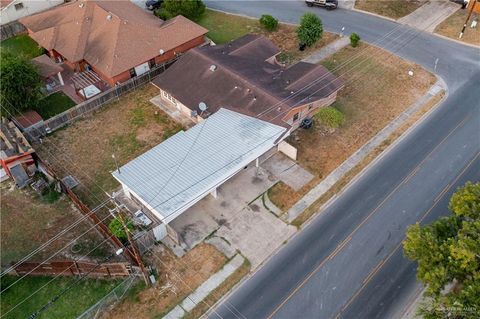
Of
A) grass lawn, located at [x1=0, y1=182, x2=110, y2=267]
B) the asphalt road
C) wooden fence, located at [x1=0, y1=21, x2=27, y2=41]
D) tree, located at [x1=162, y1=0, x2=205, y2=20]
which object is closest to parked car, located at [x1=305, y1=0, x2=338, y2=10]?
tree, located at [x1=162, y1=0, x2=205, y2=20]

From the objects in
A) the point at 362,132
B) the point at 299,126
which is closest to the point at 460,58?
the point at 362,132

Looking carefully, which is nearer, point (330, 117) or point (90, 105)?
point (330, 117)

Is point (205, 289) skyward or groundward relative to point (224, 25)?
groundward

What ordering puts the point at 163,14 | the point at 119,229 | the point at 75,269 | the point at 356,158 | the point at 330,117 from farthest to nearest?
the point at 163,14, the point at 330,117, the point at 356,158, the point at 119,229, the point at 75,269

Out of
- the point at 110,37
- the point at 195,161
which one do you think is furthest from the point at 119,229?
the point at 110,37

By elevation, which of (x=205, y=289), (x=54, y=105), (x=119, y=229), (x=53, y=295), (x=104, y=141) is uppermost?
(x=119, y=229)

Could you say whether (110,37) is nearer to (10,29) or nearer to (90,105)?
(90,105)

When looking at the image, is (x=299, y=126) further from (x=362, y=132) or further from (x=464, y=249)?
(x=464, y=249)
